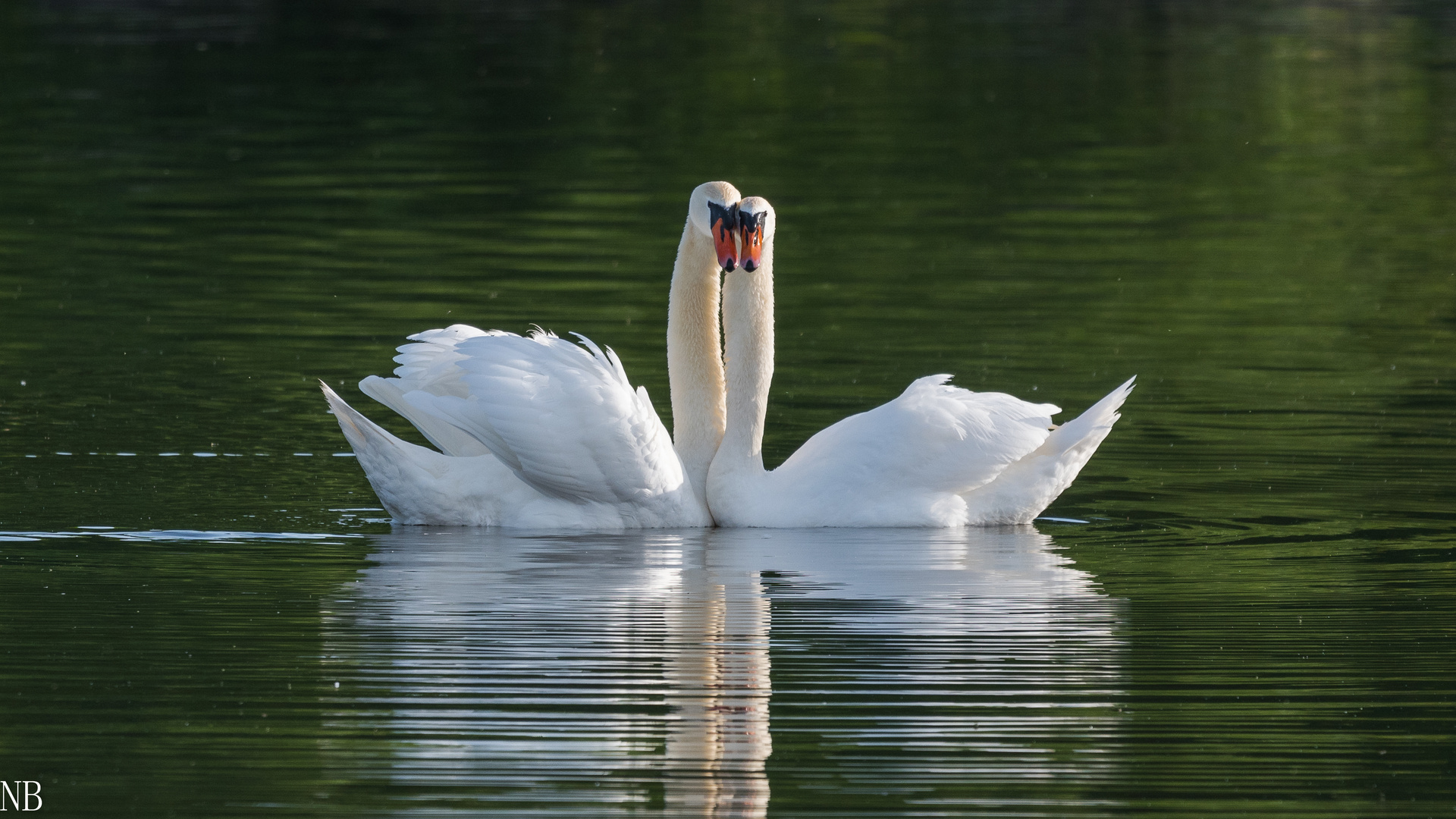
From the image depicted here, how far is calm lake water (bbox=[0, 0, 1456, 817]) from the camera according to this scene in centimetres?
712

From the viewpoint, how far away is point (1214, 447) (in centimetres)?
1291

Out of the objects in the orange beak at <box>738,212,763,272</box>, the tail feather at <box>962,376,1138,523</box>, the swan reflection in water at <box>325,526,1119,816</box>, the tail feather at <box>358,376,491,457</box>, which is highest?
the orange beak at <box>738,212,763,272</box>

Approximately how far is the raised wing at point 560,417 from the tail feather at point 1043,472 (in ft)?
4.74

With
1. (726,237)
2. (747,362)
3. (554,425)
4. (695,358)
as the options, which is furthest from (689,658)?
(695,358)

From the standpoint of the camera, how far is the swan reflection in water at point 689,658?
6930 millimetres

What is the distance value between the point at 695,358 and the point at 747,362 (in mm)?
274

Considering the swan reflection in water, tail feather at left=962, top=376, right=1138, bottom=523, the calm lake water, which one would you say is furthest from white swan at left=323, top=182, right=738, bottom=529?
tail feather at left=962, top=376, right=1138, bottom=523

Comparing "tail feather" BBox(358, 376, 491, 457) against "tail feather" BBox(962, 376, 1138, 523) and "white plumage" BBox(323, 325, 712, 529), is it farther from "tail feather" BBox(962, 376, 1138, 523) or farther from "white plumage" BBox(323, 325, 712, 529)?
"tail feather" BBox(962, 376, 1138, 523)

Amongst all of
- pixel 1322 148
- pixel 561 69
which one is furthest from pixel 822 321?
pixel 561 69

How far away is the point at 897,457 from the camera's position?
1105 centimetres

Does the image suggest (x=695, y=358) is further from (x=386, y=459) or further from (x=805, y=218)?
(x=805, y=218)

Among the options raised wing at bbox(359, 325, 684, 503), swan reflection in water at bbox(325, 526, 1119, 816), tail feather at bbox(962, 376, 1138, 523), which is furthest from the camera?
tail feather at bbox(962, 376, 1138, 523)

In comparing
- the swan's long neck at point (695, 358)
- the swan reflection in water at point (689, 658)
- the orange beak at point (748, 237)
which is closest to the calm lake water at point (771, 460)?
the swan reflection in water at point (689, 658)

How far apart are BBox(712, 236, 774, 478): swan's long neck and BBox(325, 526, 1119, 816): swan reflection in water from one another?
0.51 meters
